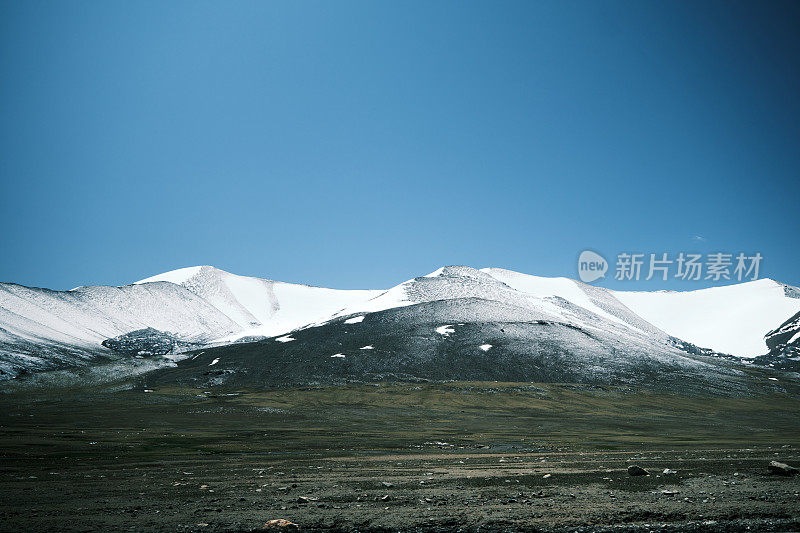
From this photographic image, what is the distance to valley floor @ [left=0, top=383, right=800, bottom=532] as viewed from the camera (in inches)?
771

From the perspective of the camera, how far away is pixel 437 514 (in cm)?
2022

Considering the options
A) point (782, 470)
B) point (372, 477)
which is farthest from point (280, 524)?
point (782, 470)

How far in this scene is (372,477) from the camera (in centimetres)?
3095

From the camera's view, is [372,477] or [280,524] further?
[372,477]

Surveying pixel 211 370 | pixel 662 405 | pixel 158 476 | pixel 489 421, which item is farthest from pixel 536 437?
pixel 211 370

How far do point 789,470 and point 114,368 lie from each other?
207586 millimetres

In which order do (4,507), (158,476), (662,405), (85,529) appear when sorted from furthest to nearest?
(662,405), (158,476), (4,507), (85,529)

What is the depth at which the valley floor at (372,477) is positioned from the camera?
19.6m

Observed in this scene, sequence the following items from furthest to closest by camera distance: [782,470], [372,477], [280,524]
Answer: [372,477], [782,470], [280,524]

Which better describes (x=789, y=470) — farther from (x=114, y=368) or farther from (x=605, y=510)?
(x=114, y=368)

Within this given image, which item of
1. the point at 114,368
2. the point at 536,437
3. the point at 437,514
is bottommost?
the point at 114,368

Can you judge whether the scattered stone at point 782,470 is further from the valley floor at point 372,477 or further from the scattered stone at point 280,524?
the scattered stone at point 280,524

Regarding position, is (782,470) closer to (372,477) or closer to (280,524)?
(372,477)

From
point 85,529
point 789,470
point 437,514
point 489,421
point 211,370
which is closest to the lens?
point 85,529
